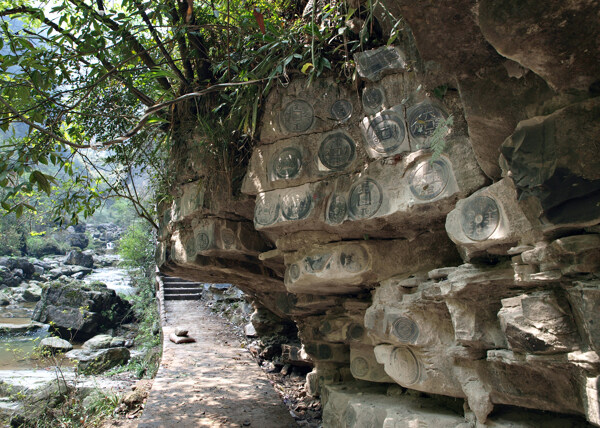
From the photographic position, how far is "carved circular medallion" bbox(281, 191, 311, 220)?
3.57m

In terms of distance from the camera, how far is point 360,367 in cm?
429

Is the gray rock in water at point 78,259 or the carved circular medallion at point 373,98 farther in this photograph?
the gray rock in water at point 78,259

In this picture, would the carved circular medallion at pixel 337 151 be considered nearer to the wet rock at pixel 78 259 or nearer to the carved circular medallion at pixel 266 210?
the carved circular medallion at pixel 266 210

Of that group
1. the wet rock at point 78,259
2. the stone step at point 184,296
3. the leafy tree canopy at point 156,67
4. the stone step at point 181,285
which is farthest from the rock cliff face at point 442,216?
the wet rock at point 78,259

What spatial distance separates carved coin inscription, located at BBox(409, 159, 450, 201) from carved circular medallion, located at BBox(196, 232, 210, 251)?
2.45 meters

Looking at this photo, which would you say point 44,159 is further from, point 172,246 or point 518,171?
point 518,171

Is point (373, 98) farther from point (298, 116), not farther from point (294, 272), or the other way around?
point (294, 272)

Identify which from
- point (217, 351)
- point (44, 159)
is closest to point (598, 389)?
point (44, 159)

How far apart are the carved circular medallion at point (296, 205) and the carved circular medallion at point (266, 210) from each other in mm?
91

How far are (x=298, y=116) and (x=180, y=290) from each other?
9258 millimetres

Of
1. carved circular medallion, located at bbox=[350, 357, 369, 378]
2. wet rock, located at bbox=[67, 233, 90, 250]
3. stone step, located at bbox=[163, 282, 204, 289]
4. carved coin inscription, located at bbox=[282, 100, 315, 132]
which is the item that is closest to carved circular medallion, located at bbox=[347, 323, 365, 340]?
carved circular medallion, located at bbox=[350, 357, 369, 378]

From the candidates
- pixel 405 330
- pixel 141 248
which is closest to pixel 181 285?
pixel 141 248

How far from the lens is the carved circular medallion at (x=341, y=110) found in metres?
3.51

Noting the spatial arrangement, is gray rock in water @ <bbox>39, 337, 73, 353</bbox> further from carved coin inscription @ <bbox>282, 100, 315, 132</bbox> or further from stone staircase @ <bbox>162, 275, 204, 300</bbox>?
carved coin inscription @ <bbox>282, 100, 315, 132</bbox>
